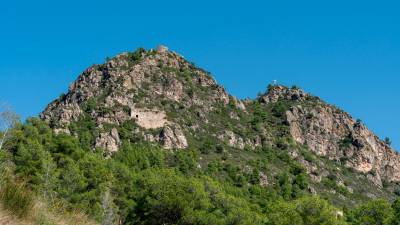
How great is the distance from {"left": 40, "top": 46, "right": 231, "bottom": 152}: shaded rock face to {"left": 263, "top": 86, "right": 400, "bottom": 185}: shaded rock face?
84.2 ft

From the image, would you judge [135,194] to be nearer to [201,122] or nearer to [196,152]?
[196,152]

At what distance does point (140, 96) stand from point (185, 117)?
12801mm

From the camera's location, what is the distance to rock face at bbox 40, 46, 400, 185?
141 metres

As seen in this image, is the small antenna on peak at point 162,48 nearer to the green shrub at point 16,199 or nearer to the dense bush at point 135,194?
the dense bush at point 135,194

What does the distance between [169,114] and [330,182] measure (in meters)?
44.4

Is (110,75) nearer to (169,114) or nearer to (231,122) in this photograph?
(169,114)

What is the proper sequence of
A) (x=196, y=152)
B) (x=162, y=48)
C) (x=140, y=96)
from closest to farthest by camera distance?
(x=196, y=152) → (x=140, y=96) → (x=162, y=48)

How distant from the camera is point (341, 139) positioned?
189125 mm

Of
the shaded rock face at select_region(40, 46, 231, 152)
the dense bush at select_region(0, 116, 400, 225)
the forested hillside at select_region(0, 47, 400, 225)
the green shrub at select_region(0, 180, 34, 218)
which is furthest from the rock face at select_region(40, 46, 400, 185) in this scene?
the green shrub at select_region(0, 180, 34, 218)

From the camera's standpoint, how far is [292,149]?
559ft

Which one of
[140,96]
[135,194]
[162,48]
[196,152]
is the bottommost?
[135,194]

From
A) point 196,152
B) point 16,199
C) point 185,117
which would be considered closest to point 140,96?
point 185,117

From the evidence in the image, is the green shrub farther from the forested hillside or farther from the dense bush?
the forested hillside

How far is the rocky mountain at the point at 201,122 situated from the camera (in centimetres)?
14100
